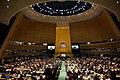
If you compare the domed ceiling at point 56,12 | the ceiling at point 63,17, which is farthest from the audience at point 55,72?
the domed ceiling at point 56,12

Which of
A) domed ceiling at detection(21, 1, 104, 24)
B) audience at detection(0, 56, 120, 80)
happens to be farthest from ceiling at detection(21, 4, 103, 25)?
audience at detection(0, 56, 120, 80)

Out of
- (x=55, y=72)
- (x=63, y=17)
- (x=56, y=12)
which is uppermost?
(x=56, y=12)

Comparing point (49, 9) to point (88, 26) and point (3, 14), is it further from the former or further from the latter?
point (3, 14)

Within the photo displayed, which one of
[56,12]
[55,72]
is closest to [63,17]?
[56,12]

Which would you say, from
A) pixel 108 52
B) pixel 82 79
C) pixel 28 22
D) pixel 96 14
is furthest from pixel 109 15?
pixel 82 79

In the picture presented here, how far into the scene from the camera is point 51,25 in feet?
163

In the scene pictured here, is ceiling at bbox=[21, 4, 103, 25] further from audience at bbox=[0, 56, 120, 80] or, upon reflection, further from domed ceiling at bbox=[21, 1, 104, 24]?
audience at bbox=[0, 56, 120, 80]

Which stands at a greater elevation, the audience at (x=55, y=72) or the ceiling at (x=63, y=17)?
the ceiling at (x=63, y=17)

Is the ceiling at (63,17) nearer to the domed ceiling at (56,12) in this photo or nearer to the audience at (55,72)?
the domed ceiling at (56,12)

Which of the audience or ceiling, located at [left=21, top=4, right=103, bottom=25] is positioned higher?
ceiling, located at [left=21, top=4, right=103, bottom=25]

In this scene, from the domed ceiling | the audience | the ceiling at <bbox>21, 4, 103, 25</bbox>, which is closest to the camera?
the audience

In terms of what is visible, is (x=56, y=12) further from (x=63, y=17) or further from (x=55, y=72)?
(x=55, y=72)

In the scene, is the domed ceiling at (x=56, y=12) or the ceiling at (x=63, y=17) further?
the domed ceiling at (x=56, y=12)

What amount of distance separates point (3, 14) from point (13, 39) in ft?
44.0
